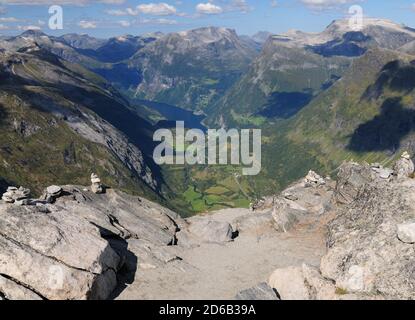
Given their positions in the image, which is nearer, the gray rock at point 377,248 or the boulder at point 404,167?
the gray rock at point 377,248

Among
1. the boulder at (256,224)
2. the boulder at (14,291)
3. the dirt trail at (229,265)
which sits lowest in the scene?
the boulder at (256,224)

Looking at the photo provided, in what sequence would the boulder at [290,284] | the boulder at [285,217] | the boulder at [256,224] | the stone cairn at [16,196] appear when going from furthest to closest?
the boulder at [256,224] < the boulder at [285,217] < the stone cairn at [16,196] < the boulder at [290,284]

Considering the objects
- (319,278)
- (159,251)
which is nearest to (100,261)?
(159,251)

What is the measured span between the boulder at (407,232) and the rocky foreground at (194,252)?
0.10 meters

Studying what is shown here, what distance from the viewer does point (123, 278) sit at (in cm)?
5397

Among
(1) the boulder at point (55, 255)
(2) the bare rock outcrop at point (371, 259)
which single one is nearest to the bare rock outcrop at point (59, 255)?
(1) the boulder at point (55, 255)

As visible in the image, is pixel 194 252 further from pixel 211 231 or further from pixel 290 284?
pixel 290 284

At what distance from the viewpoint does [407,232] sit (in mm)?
45812

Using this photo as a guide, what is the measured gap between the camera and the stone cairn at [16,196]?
A: 54.5 meters

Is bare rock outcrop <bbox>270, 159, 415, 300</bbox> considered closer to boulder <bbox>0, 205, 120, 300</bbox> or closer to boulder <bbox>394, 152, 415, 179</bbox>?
boulder <bbox>394, 152, 415, 179</bbox>

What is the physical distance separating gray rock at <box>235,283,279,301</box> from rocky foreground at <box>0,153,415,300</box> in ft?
0.37

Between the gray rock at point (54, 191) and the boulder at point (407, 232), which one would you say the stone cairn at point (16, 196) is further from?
the boulder at point (407, 232)

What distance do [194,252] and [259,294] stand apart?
24507 millimetres
